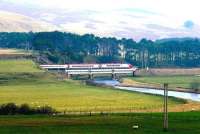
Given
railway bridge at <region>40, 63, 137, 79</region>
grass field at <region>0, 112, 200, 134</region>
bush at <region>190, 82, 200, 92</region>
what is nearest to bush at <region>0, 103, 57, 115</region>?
grass field at <region>0, 112, 200, 134</region>

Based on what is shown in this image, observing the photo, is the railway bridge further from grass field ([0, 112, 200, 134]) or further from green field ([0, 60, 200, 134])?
grass field ([0, 112, 200, 134])

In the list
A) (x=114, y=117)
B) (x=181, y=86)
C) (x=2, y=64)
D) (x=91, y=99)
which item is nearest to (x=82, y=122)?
(x=114, y=117)

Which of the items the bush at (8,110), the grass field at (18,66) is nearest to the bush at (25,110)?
the bush at (8,110)

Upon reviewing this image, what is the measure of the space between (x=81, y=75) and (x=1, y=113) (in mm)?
94374

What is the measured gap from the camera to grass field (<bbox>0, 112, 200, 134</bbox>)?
50438 millimetres

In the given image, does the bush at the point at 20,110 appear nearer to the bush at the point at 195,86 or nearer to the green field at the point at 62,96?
the green field at the point at 62,96

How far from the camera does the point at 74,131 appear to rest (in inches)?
1981

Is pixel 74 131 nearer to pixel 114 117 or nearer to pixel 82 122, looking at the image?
pixel 82 122

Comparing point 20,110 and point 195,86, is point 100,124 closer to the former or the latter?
point 20,110

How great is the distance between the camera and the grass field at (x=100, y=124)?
165ft

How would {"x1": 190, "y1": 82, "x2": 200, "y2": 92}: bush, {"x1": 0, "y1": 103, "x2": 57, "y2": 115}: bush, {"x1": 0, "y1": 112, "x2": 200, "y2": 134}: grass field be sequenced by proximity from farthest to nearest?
1. {"x1": 190, "y1": 82, "x2": 200, "y2": 92}: bush
2. {"x1": 0, "y1": 103, "x2": 57, "y2": 115}: bush
3. {"x1": 0, "y1": 112, "x2": 200, "y2": 134}: grass field

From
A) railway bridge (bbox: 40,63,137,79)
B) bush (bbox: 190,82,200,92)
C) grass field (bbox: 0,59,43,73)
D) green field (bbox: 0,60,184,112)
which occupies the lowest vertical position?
bush (bbox: 190,82,200,92)

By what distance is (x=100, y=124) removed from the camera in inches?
2178

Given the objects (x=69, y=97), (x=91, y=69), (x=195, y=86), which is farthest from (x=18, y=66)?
(x=69, y=97)
